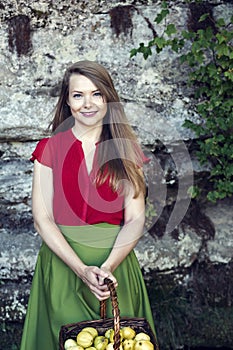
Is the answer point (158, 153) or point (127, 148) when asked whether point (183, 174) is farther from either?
point (127, 148)

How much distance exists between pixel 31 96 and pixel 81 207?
141cm

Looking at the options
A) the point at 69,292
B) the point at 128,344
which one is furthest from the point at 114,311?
the point at 69,292

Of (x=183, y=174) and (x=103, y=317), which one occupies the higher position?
(x=183, y=174)

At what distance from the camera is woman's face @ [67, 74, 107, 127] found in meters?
2.59

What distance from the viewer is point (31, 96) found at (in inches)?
152

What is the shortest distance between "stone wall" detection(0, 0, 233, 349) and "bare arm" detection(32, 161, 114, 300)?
1.16 m

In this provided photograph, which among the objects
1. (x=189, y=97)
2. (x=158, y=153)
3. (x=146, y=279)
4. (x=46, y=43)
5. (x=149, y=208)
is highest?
(x=46, y=43)

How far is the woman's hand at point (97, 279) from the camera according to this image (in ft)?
8.10

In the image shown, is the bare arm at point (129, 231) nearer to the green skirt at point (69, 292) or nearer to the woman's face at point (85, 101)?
the green skirt at point (69, 292)


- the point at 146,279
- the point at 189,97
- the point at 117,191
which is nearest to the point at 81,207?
Answer: the point at 117,191

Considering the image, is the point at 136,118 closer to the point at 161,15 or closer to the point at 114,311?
the point at 161,15

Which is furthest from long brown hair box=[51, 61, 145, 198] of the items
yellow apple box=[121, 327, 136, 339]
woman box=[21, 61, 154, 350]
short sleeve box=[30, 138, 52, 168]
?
yellow apple box=[121, 327, 136, 339]

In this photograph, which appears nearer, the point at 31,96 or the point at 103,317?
the point at 103,317

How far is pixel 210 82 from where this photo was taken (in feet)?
12.7
